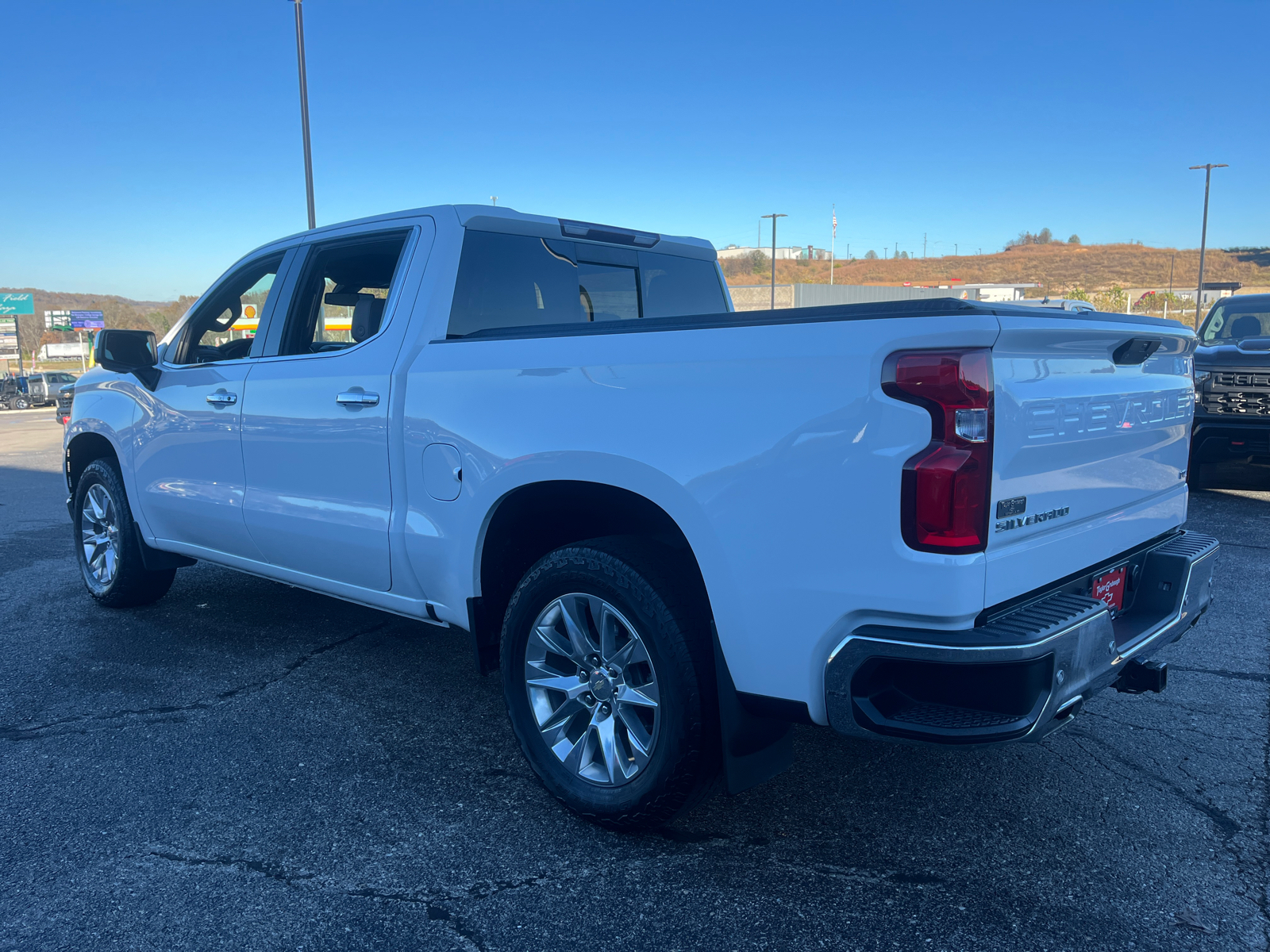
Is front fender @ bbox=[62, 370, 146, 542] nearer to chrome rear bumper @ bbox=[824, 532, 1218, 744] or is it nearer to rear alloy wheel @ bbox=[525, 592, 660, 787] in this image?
rear alloy wheel @ bbox=[525, 592, 660, 787]

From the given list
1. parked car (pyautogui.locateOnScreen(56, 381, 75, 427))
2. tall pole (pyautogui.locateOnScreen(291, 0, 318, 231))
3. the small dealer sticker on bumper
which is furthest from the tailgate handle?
tall pole (pyautogui.locateOnScreen(291, 0, 318, 231))

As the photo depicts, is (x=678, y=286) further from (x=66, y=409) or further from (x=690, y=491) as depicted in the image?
(x=66, y=409)

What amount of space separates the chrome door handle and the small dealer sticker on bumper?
252cm

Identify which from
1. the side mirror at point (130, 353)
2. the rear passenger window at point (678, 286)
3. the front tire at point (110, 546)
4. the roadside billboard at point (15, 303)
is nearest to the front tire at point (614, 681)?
the rear passenger window at point (678, 286)

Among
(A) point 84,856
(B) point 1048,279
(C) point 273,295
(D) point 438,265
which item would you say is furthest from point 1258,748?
(B) point 1048,279

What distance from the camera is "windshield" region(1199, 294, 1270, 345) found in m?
9.56

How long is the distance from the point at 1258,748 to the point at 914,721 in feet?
7.03

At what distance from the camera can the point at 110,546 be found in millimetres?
5438

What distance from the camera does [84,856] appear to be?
280cm

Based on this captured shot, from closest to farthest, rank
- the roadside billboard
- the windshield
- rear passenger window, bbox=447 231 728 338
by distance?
rear passenger window, bbox=447 231 728 338, the windshield, the roadside billboard

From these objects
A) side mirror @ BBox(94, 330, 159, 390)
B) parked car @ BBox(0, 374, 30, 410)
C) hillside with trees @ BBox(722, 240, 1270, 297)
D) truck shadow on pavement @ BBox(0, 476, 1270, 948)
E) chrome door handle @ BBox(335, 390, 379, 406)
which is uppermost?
hillside with trees @ BBox(722, 240, 1270, 297)

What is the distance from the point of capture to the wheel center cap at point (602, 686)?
286cm

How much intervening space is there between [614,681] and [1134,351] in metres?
1.84

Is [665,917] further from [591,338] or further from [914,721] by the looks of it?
[591,338]
